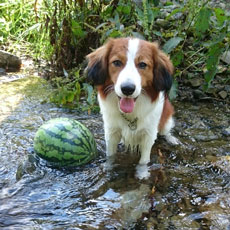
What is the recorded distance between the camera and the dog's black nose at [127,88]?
258 cm

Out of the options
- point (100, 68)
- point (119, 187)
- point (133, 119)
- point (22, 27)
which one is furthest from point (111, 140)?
point (22, 27)

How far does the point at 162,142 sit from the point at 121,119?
2.83ft

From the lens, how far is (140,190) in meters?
2.80

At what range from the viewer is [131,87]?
8.49 feet

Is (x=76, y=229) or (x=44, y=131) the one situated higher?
(x=44, y=131)

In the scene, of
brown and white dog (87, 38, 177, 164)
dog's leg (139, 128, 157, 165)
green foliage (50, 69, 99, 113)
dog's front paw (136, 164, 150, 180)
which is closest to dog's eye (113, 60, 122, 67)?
brown and white dog (87, 38, 177, 164)

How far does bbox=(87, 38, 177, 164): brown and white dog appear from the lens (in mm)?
2734

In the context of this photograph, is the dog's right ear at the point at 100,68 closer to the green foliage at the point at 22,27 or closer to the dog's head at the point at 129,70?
the dog's head at the point at 129,70

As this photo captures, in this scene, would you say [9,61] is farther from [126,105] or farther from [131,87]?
[131,87]

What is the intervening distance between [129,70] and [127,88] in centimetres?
16

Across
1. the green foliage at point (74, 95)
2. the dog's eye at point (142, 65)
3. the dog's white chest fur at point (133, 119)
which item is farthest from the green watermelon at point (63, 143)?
the green foliage at point (74, 95)

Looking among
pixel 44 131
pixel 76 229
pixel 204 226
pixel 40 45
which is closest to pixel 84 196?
pixel 76 229

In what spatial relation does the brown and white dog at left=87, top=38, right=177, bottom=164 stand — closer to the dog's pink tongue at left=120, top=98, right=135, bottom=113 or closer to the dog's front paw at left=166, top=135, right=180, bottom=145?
the dog's pink tongue at left=120, top=98, right=135, bottom=113

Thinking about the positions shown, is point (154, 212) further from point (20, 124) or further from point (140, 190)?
point (20, 124)
